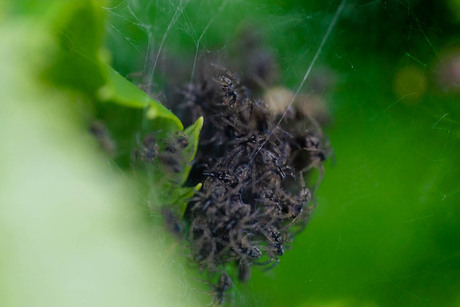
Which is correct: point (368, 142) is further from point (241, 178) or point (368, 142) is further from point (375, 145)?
point (241, 178)

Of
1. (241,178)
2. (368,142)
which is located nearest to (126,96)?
(241,178)

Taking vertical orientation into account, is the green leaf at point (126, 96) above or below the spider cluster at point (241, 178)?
above

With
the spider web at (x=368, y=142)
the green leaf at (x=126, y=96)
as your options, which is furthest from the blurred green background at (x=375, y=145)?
the green leaf at (x=126, y=96)

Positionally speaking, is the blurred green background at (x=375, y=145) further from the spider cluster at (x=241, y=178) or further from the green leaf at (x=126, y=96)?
the green leaf at (x=126, y=96)

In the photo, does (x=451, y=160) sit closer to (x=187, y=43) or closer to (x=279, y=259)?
Answer: (x=279, y=259)

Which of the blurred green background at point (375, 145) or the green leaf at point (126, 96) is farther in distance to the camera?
the blurred green background at point (375, 145)

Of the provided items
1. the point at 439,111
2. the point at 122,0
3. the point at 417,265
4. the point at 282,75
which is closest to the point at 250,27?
the point at 282,75
